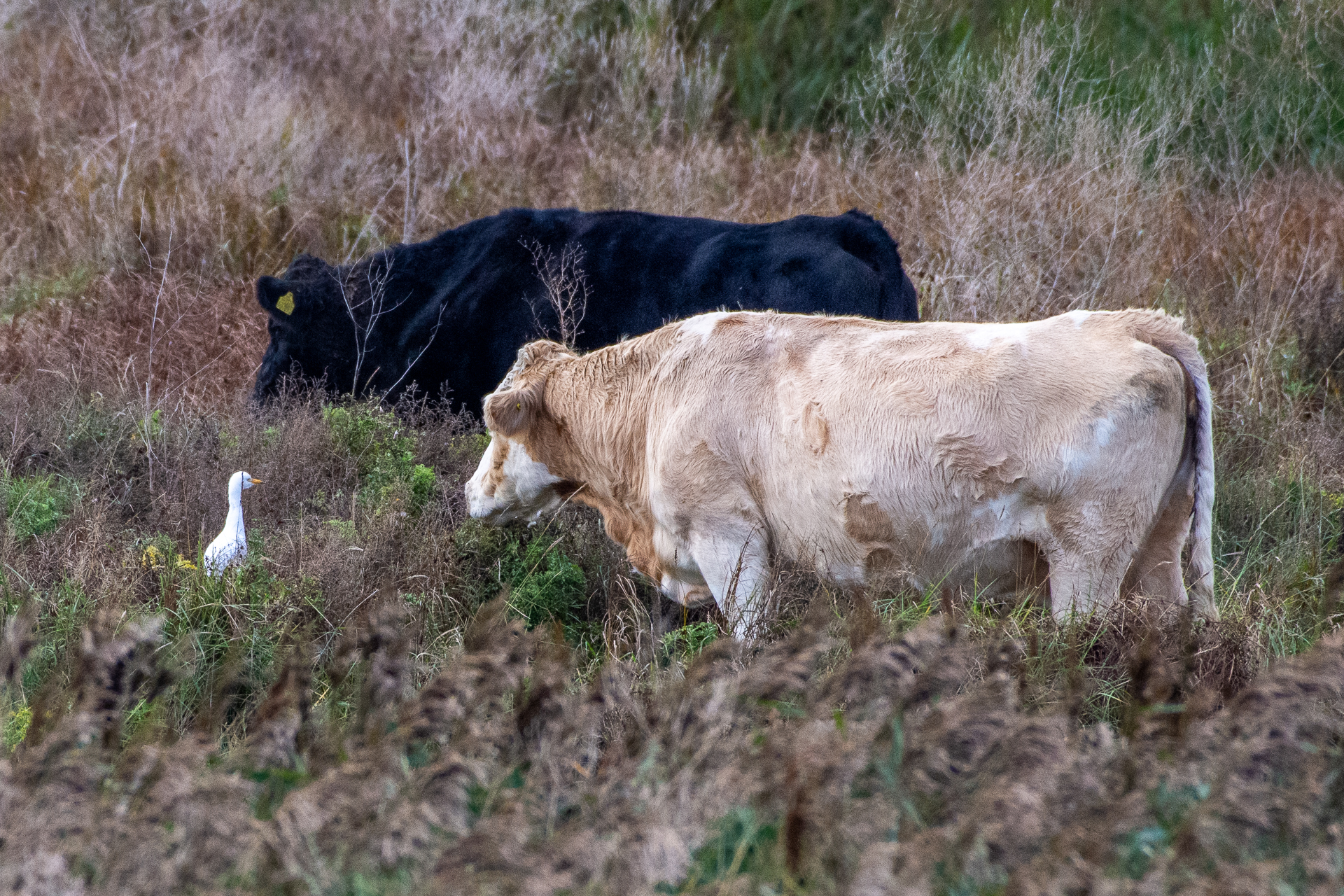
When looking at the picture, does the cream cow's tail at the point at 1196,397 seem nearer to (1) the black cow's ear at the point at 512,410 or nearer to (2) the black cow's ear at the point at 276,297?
(1) the black cow's ear at the point at 512,410

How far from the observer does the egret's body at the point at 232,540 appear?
4352mm

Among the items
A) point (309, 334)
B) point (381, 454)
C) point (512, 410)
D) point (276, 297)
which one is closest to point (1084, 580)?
point (512, 410)

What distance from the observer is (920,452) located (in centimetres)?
378

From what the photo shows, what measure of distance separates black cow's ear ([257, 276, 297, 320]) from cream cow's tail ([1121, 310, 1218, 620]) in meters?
4.39

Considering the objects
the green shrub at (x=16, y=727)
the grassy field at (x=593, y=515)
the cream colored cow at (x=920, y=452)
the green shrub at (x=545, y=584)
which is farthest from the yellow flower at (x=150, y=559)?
the cream colored cow at (x=920, y=452)

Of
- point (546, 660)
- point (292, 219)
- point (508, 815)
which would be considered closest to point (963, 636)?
point (546, 660)

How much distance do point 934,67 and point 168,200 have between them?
6.43 m

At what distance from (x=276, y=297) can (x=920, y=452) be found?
4052mm

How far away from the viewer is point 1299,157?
34.0 ft

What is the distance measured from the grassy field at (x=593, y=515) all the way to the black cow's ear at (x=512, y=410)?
497 millimetres

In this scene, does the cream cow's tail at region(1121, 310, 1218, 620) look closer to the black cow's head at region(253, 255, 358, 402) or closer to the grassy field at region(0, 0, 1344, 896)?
the grassy field at region(0, 0, 1344, 896)

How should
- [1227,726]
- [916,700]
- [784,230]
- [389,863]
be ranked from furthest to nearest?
[784,230] → [916,700] → [1227,726] → [389,863]

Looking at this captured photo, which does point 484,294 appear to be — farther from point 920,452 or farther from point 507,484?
point 920,452

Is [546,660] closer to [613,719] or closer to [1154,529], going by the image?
[613,719]
